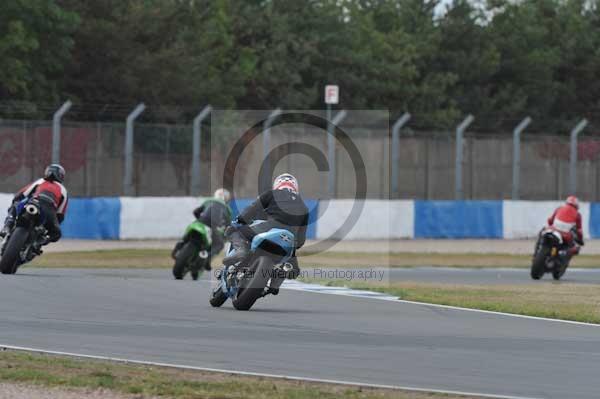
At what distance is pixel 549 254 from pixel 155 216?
10205 mm

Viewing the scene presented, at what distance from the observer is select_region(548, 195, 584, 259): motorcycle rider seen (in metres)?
22.6

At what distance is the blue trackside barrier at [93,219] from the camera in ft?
92.8

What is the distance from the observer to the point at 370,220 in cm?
3231

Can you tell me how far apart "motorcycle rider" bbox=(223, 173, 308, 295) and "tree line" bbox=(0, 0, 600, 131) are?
57.9 ft

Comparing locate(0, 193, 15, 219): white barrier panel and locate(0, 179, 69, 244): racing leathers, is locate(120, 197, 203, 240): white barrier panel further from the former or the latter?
locate(0, 179, 69, 244): racing leathers

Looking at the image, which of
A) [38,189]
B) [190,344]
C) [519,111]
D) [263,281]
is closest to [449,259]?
[38,189]

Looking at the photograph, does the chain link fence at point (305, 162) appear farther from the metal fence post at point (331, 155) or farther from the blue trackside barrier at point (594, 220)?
the blue trackside barrier at point (594, 220)

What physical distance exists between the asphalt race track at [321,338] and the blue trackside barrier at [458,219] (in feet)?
57.3

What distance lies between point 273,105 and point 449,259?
18.2 m

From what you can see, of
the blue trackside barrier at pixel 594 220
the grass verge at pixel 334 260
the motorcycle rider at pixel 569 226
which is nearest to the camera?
the motorcycle rider at pixel 569 226

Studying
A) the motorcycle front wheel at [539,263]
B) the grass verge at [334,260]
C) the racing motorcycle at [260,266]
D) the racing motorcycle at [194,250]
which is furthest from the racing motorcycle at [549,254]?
the racing motorcycle at [260,266]

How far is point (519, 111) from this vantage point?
54.5 meters

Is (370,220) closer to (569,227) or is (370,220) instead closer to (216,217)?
(569,227)

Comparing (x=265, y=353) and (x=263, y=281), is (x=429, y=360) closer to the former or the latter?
(x=265, y=353)
